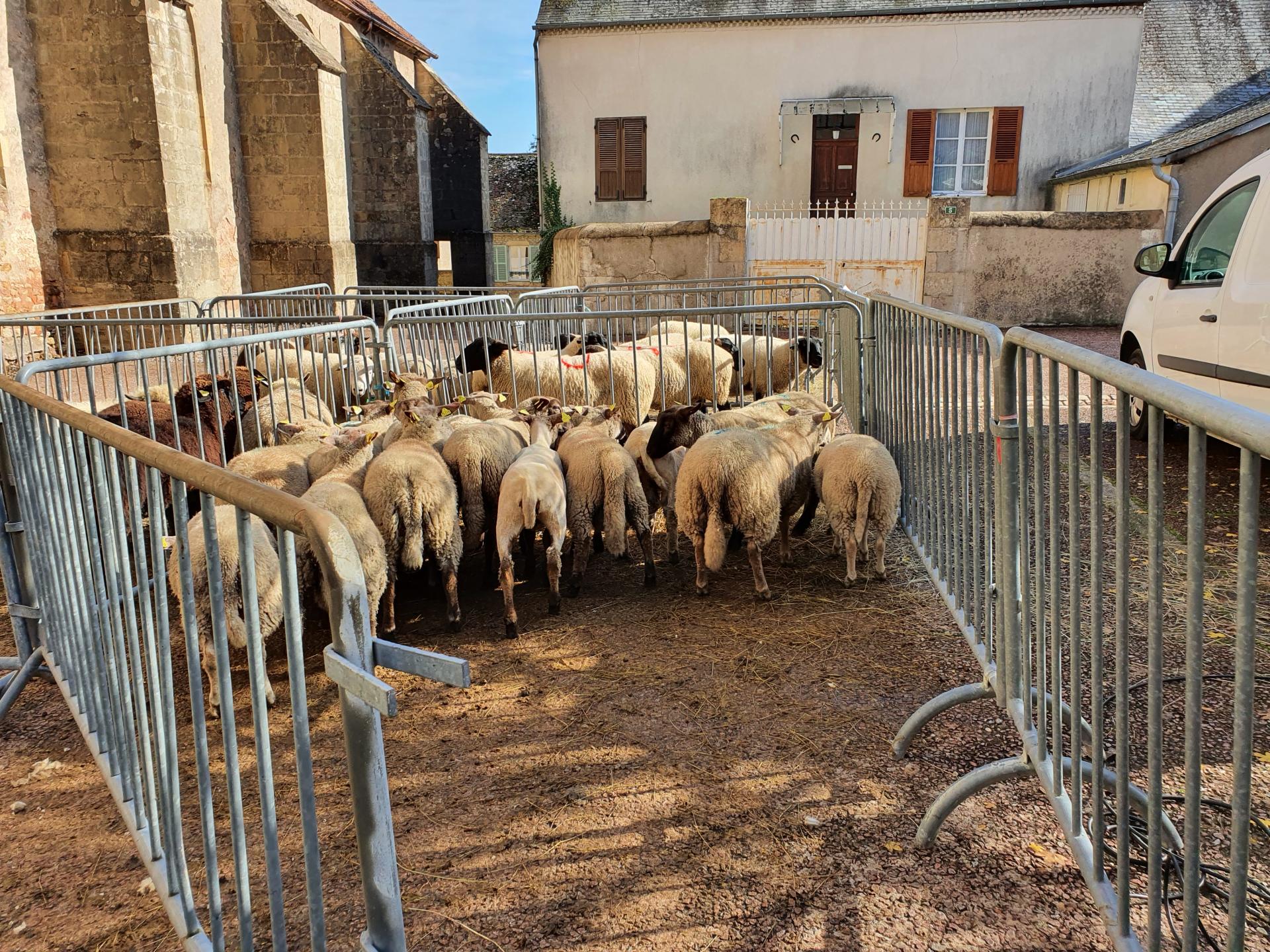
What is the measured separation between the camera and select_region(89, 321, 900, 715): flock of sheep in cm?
430

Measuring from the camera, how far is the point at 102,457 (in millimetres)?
2449

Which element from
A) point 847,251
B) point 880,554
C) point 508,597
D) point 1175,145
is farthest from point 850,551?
point 1175,145

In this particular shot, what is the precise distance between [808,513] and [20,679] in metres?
4.28

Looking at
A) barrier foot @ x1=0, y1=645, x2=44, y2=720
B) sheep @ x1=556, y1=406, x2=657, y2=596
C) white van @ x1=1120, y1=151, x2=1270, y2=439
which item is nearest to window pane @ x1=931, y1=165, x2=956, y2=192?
white van @ x1=1120, y1=151, x2=1270, y2=439

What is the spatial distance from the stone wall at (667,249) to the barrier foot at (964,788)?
13.7 m

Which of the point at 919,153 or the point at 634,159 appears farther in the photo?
the point at 634,159

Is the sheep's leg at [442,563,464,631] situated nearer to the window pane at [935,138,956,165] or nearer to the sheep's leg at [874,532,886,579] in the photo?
the sheep's leg at [874,532,886,579]

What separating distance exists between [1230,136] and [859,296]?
13386mm

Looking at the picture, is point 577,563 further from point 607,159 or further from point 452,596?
point 607,159

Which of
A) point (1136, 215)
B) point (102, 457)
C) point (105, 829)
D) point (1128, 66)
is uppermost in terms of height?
point (1128, 66)

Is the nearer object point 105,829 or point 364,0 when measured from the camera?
point 105,829

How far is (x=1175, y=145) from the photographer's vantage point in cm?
1716

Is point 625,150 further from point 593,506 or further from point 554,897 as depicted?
point 554,897

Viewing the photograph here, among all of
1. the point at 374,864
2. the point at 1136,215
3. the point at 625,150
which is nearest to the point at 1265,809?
the point at 374,864
